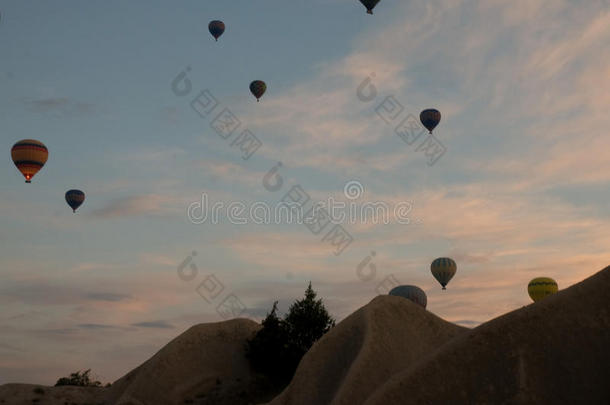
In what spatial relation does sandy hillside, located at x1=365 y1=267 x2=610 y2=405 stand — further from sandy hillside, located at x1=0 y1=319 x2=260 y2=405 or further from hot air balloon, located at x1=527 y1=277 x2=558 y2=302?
hot air balloon, located at x1=527 y1=277 x2=558 y2=302

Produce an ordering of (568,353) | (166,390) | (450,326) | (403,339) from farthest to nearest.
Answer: (166,390) < (450,326) < (403,339) < (568,353)

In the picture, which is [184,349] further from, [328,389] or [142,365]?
[328,389]

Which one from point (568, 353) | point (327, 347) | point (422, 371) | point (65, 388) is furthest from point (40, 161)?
point (568, 353)

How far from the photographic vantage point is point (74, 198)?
90.8 m

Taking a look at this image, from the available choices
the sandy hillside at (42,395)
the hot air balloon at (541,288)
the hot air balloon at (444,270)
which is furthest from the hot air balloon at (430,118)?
the sandy hillside at (42,395)

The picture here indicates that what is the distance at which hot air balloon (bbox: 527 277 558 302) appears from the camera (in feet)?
278

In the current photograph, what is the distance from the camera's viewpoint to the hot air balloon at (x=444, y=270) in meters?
91.9

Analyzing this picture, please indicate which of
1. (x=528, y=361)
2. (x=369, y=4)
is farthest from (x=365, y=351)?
(x=369, y=4)

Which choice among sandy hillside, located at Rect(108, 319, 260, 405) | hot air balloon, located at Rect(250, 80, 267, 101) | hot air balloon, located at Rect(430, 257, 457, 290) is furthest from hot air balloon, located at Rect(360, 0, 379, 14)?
sandy hillside, located at Rect(108, 319, 260, 405)

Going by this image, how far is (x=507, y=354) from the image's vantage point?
40969 millimetres

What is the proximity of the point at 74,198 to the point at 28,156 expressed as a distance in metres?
9.87

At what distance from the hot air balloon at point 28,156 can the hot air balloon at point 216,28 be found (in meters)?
34.2

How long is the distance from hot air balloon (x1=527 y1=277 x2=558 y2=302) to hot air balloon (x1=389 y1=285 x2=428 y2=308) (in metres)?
14.3

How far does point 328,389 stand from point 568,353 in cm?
2298
